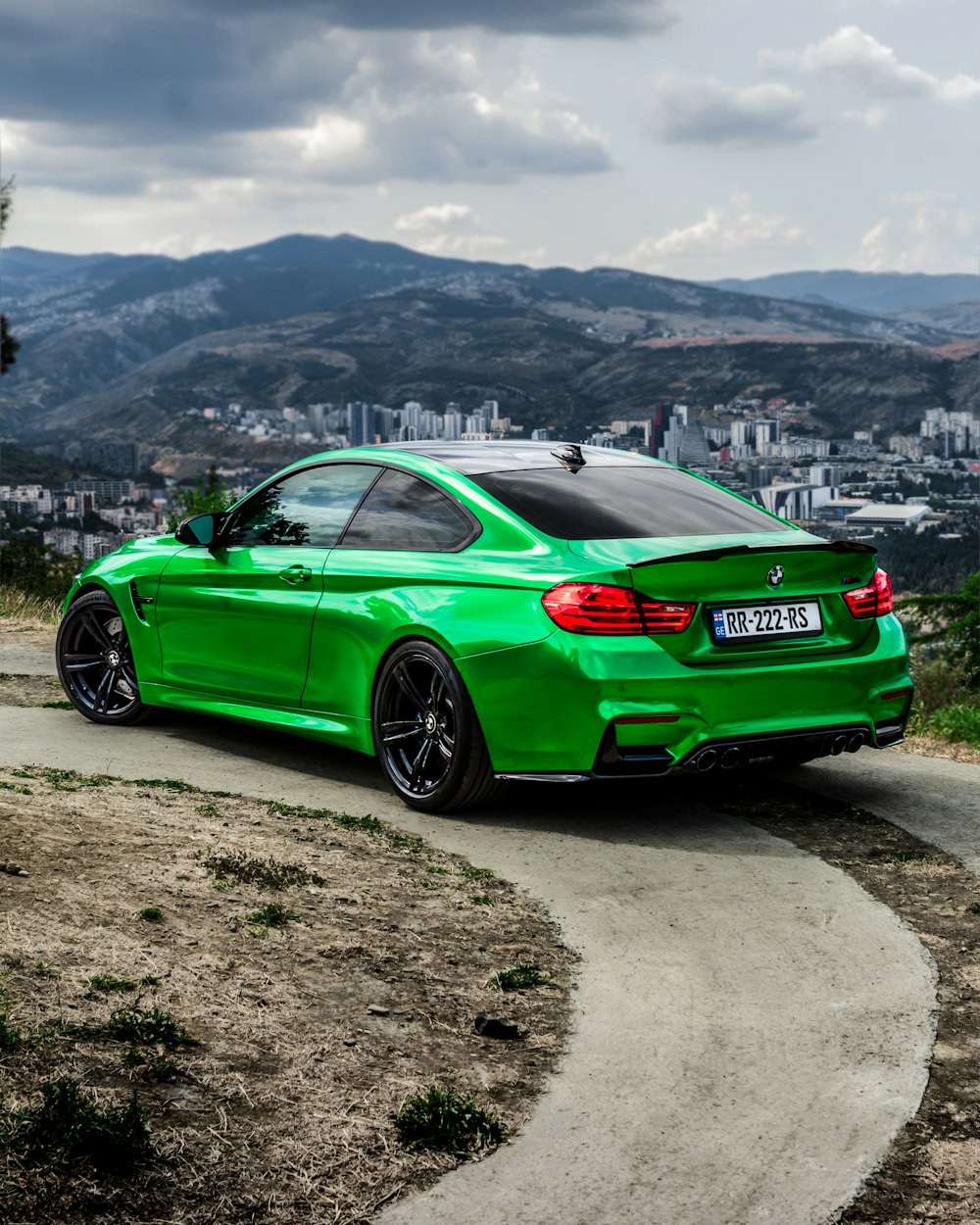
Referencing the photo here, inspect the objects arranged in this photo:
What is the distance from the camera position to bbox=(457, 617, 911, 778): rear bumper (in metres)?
5.93

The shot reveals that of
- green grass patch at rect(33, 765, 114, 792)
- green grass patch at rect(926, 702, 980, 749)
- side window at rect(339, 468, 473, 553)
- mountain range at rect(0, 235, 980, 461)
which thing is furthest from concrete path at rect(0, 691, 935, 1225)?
mountain range at rect(0, 235, 980, 461)

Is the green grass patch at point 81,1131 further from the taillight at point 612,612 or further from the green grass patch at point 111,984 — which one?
the taillight at point 612,612

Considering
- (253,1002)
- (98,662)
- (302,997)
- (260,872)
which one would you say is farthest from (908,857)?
(98,662)

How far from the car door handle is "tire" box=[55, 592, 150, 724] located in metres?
1.65

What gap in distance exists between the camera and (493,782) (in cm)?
642

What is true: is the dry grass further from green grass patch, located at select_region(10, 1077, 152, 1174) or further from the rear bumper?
green grass patch, located at select_region(10, 1077, 152, 1174)

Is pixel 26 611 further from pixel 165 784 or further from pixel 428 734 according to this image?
pixel 428 734

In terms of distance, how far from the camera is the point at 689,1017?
418 cm

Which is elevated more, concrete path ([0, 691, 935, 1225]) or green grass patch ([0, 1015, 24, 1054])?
green grass patch ([0, 1015, 24, 1054])

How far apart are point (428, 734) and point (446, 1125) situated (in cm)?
325

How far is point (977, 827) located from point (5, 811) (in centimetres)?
391

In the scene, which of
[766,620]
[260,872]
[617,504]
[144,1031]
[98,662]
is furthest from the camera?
[98,662]

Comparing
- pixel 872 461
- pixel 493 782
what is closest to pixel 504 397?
pixel 872 461

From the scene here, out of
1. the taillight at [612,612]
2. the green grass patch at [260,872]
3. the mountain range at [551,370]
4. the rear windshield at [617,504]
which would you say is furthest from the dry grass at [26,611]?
the mountain range at [551,370]
